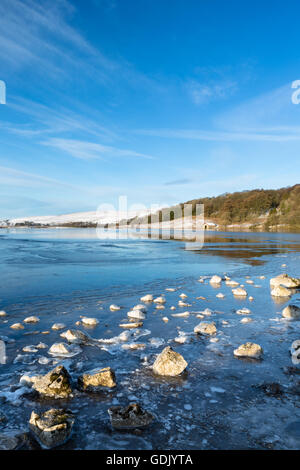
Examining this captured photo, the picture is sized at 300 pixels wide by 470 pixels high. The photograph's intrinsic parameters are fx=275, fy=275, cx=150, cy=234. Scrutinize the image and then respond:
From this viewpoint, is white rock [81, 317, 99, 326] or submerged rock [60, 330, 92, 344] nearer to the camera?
submerged rock [60, 330, 92, 344]

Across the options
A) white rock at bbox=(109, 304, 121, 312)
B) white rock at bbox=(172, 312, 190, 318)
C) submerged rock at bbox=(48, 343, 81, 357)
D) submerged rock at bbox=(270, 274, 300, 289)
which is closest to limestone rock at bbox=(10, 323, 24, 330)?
submerged rock at bbox=(48, 343, 81, 357)

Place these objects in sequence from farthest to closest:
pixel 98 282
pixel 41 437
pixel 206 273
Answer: pixel 206 273
pixel 98 282
pixel 41 437

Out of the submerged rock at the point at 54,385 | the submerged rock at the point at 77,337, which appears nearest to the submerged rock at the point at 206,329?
the submerged rock at the point at 77,337

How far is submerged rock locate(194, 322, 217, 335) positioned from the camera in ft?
24.4

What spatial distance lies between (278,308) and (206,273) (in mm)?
7812

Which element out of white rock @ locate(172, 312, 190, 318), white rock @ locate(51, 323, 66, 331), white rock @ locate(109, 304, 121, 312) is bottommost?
white rock @ locate(172, 312, 190, 318)

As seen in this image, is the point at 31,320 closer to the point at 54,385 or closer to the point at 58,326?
the point at 58,326

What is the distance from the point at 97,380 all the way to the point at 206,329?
3596 mm

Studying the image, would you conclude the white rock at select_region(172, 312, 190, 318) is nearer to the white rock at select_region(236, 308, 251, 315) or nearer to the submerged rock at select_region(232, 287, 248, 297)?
the white rock at select_region(236, 308, 251, 315)

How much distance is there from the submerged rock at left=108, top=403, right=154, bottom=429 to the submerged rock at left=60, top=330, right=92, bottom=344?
2827 mm

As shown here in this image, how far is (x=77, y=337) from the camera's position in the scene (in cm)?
682
